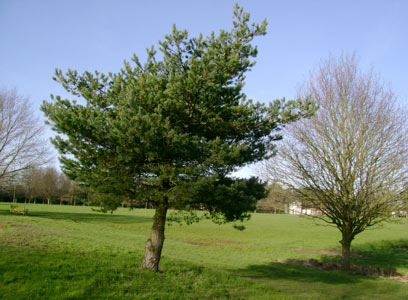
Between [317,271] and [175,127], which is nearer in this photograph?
[175,127]


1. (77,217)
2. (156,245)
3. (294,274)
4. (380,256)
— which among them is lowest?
(77,217)

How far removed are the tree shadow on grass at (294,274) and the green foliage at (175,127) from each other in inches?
192

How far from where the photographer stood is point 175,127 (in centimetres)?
855

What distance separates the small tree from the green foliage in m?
0.03

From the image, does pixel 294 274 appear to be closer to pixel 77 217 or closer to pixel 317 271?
pixel 317 271

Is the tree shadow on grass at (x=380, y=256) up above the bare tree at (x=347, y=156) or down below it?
below

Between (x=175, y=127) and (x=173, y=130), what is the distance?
26.7 inches

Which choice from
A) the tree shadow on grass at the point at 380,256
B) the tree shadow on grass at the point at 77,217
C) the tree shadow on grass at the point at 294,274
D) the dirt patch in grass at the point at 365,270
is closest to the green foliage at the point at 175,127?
the tree shadow on grass at the point at 294,274

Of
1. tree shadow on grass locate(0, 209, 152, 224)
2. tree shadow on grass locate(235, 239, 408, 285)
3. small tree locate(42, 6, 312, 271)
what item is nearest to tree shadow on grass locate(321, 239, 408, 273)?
tree shadow on grass locate(235, 239, 408, 285)

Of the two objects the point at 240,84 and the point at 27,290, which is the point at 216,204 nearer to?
the point at 240,84

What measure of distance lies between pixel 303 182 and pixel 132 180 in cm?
943

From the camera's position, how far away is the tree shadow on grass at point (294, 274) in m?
12.7

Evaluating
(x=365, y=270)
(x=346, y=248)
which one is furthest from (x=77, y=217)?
(x=365, y=270)

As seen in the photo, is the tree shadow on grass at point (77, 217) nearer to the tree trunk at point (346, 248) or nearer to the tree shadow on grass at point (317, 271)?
the tree shadow on grass at point (317, 271)
